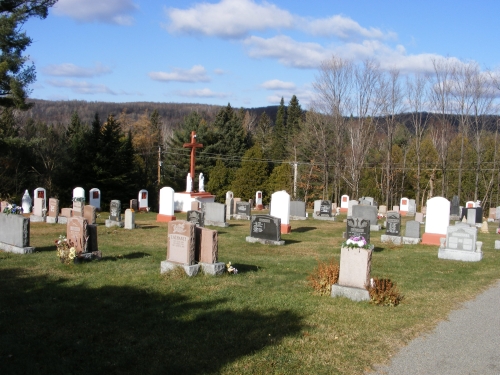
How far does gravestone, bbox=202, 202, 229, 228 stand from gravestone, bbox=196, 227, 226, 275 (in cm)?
1156

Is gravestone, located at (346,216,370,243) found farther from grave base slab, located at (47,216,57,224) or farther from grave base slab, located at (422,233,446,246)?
grave base slab, located at (47,216,57,224)

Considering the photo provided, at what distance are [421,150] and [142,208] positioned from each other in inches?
1151

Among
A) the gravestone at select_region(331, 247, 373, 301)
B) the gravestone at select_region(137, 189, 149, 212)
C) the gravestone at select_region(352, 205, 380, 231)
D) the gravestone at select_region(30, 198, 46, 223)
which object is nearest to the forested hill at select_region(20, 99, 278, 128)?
the gravestone at select_region(137, 189, 149, 212)

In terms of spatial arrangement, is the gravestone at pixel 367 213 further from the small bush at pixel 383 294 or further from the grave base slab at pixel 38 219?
the grave base slab at pixel 38 219

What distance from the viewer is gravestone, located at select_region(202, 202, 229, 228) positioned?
21.5 meters

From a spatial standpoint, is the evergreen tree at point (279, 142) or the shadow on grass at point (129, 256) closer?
the shadow on grass at point (129, 256)

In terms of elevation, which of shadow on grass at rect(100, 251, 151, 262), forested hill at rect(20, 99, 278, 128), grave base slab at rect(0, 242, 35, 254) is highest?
forested hill at rect(20, 99, 278, 128)

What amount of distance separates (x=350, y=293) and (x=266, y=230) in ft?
27.0

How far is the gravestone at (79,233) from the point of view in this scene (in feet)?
35.8

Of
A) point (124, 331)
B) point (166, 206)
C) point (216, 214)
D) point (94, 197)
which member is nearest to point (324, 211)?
point (216, 214)

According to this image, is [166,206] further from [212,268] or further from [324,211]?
[212,268]

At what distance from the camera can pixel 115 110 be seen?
118 meters

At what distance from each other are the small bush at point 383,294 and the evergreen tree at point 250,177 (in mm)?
35116

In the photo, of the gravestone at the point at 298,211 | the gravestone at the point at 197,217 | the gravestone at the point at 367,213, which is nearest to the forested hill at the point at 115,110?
the gravestone at the point at 298,211
